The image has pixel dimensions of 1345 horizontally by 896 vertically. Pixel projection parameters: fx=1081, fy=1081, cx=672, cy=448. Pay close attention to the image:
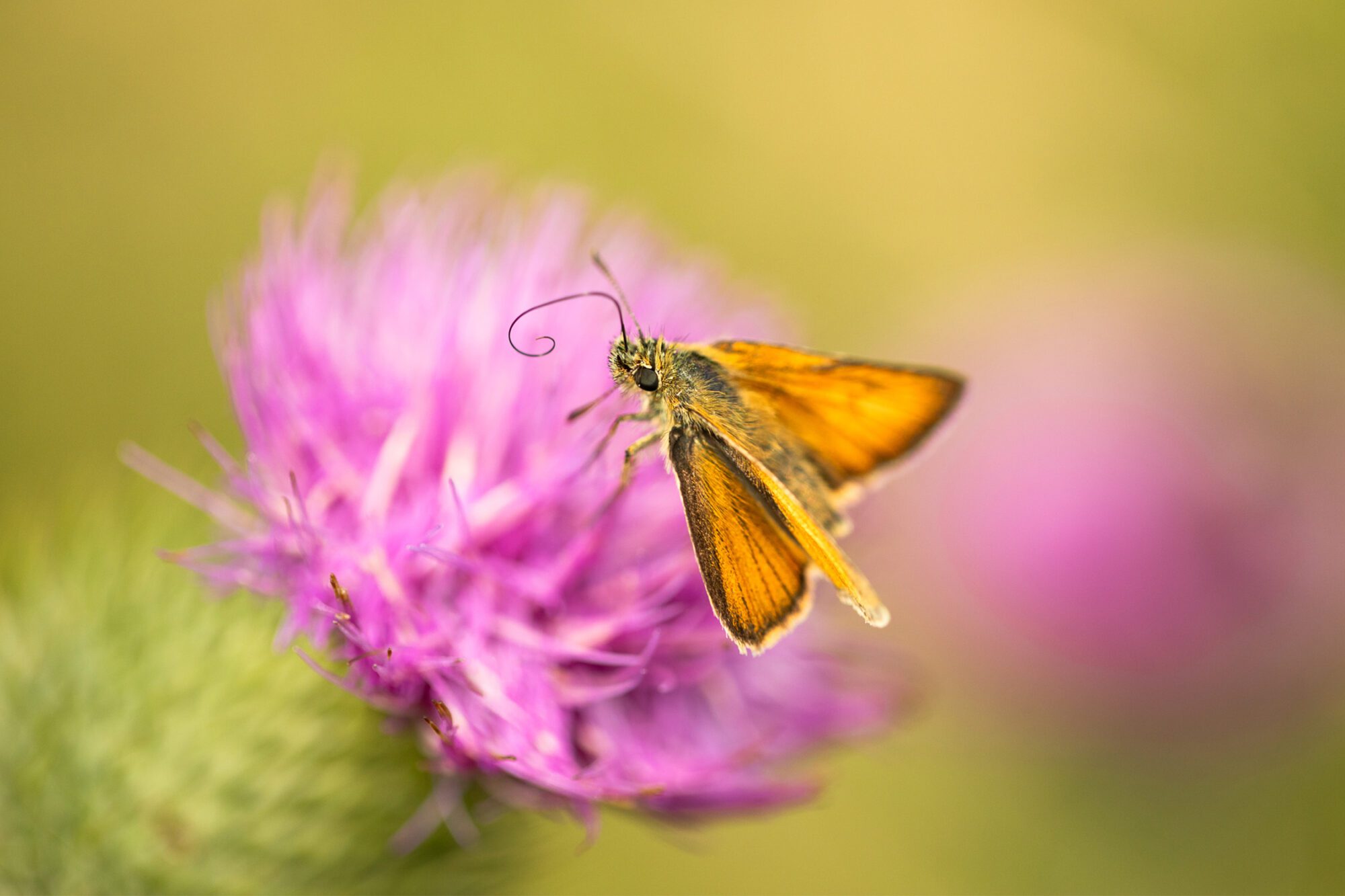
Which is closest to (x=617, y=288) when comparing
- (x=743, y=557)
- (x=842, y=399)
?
(x=842, y=399)

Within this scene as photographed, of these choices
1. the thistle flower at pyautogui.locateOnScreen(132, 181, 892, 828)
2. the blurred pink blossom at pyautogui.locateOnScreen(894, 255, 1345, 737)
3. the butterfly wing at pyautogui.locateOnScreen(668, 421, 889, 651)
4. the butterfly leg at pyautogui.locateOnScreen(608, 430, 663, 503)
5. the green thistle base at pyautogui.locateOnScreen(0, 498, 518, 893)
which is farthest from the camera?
the blurred pink blossom at pyautogui.locateOnScreen(894, 255, 1345, 737)

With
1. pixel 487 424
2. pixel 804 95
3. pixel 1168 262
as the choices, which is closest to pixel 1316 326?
pixel 1168 262

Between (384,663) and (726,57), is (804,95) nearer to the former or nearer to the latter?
(726,57)

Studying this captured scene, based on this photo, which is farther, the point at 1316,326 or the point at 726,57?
the point at 726,57

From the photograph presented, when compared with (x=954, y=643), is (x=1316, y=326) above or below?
above

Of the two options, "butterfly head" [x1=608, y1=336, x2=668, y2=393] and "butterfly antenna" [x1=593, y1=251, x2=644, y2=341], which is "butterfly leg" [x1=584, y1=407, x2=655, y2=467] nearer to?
"butterfly head" [x1=608, y1=336, x2=668, y2=393]

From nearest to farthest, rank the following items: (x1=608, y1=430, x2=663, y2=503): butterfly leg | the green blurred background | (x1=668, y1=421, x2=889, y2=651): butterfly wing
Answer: (x1=668, y1=421, x2=889, y2=651): butterfly wing
(x1=608, y1=430, x2=663, y2=503): butterfly leg
the green blurred background

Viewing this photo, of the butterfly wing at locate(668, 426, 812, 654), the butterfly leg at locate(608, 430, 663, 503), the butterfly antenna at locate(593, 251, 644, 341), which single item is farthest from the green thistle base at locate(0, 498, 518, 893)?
the butterfly antenna at locate(593, 251, 644, 341)
